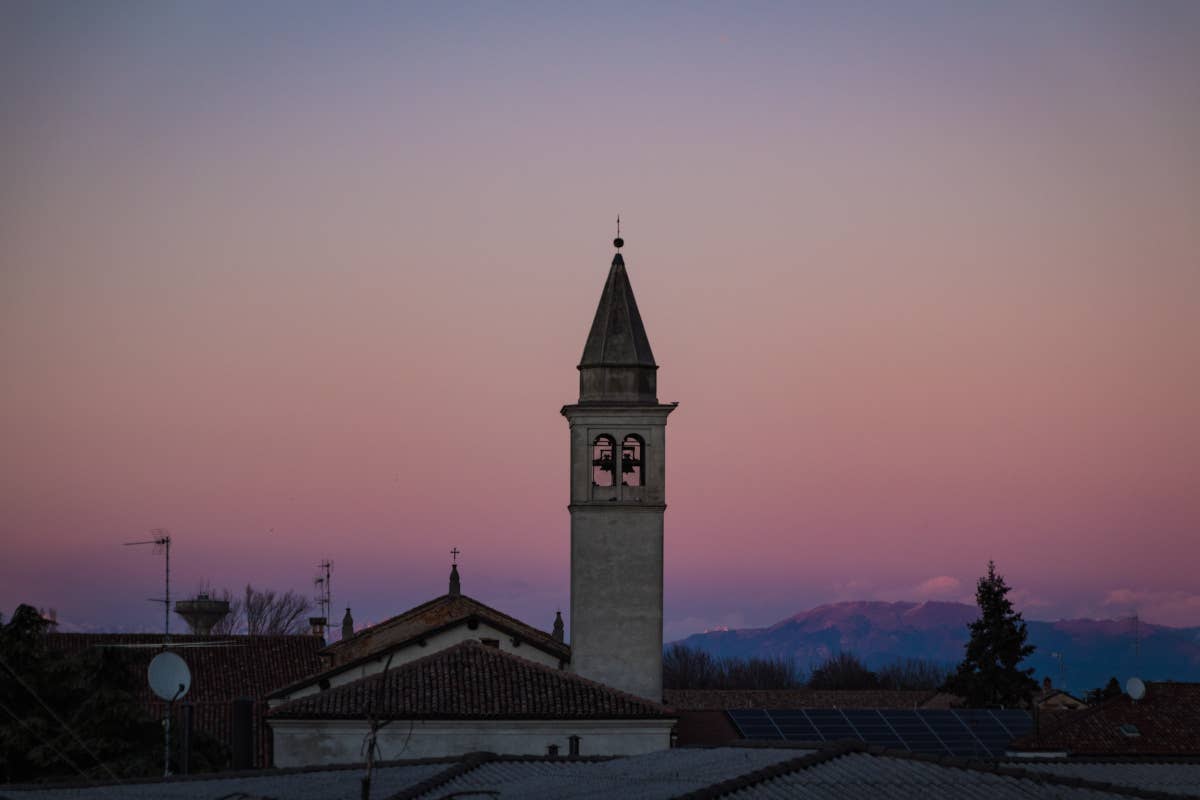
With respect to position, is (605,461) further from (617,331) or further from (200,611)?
(200,611)

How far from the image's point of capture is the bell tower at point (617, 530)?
4762 cm

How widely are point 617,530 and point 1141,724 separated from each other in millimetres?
18050

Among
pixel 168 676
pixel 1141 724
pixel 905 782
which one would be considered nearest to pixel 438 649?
pixel 168 676

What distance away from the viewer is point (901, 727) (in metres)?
46.7

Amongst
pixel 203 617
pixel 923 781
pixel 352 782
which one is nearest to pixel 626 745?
pixel 352 782

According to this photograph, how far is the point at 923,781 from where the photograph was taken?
21719 mm

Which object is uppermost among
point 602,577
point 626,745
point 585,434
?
point 585,434

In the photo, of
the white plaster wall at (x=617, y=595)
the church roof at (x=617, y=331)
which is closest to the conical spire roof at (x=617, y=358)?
the church roof at (x=617, y=331)

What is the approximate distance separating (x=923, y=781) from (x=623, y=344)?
27.1m

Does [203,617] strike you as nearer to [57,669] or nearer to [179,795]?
[57,669]

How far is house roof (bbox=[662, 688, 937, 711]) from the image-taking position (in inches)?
3497

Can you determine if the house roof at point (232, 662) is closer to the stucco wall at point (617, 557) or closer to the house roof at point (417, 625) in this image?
the house roof at point (417, 625)

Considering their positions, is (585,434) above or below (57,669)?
above

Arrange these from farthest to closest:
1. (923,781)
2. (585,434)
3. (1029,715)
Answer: (1029,715), (585,434), (923,781)
